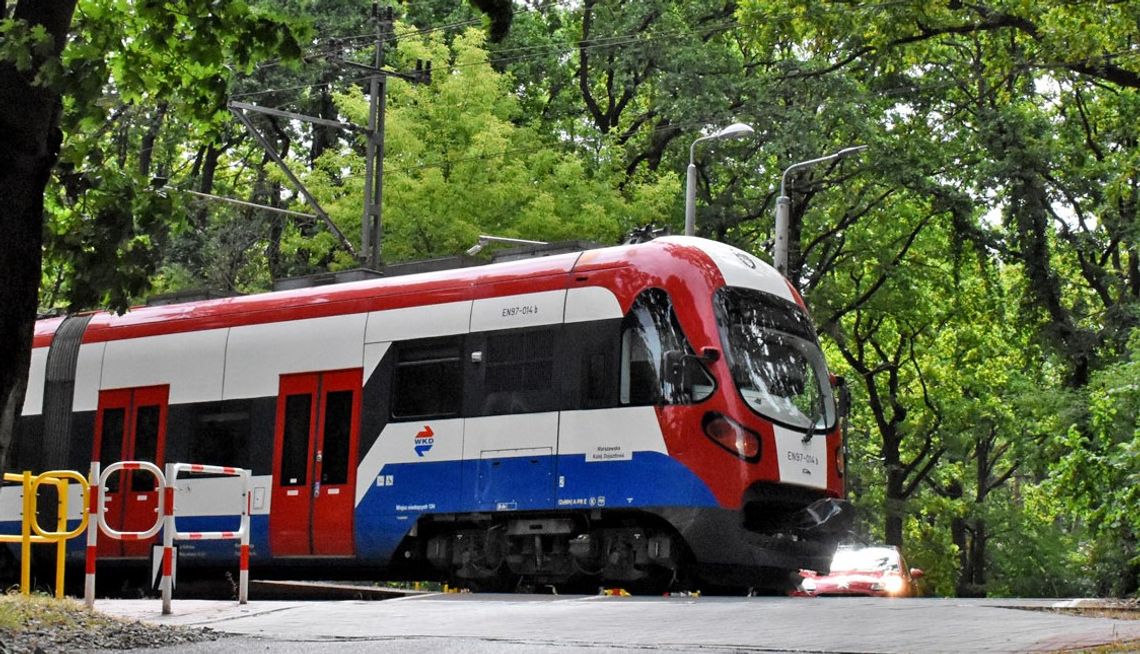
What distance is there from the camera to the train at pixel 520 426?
17.8 metres

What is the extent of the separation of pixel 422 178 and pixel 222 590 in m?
11.2

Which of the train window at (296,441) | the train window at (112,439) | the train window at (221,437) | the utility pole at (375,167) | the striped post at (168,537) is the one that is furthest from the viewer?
the utility pole at (375,167)

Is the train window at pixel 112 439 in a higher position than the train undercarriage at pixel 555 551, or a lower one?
higher

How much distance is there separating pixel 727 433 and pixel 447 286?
389 cm

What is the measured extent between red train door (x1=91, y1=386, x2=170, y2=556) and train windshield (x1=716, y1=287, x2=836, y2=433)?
25.0 feet

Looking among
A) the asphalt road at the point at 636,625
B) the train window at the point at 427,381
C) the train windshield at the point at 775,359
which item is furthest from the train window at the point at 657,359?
the asphalt road at the point at 636,625

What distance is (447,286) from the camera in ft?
64.8

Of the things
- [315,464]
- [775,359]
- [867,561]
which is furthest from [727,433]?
[867,561]

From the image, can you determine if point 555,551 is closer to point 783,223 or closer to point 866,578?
point 866,578

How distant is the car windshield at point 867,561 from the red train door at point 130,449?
10993 millimetres

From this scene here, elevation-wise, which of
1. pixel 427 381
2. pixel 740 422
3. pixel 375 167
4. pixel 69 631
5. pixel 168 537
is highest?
pixel 375 167

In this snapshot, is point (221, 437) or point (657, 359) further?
point (221, 437)

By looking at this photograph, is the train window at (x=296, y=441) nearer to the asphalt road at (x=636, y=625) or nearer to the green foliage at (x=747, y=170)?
the asphalt road at (x=636, y=625)

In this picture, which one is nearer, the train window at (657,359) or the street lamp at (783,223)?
the train window at (657,359)
